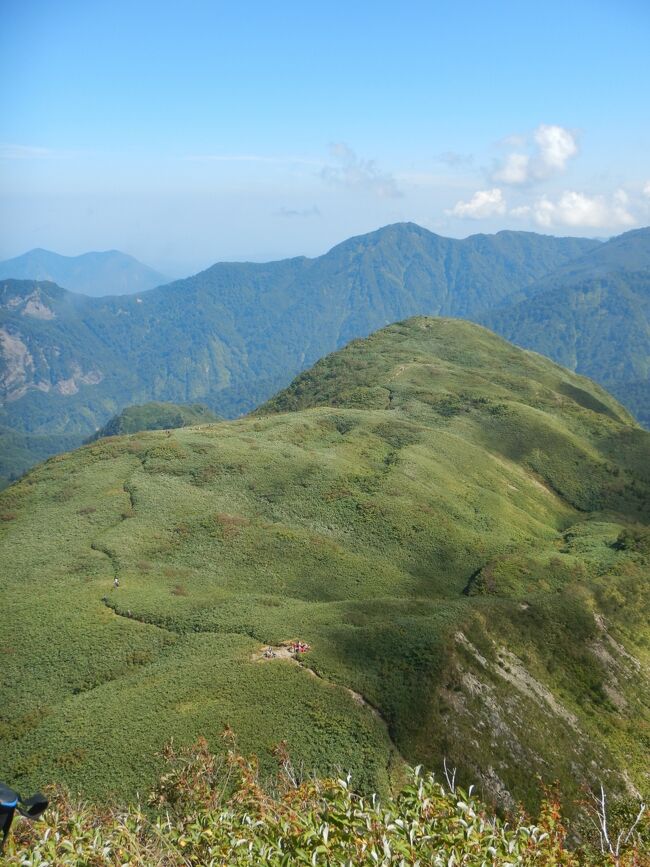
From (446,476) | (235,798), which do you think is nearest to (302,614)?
(235,798)

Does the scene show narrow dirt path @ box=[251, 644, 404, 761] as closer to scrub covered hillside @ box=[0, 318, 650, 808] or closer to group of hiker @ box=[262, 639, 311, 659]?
group of hiker @ box=[262, 639, 311, 659]

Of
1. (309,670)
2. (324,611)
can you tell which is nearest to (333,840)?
(309,670)

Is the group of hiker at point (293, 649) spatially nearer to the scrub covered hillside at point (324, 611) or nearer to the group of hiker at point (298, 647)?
the group of hiker at point (298, 647)

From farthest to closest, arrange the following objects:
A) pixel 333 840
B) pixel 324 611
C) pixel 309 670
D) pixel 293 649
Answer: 1. pixel 324 611
2. pixel 293 649
3. pixel 309 670
4. pixel 333 840

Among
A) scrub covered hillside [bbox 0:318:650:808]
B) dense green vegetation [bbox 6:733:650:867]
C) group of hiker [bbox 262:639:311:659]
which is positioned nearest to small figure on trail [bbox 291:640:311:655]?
group of hiker [bbox 262:639:311:659]

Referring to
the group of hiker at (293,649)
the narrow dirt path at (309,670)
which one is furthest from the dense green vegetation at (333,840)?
the group of hiker at (293,649)

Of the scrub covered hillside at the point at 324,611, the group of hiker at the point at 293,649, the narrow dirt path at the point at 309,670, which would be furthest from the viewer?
the group of hiker at the point at 293,649

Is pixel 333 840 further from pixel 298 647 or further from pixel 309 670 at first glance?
pixel 298 647

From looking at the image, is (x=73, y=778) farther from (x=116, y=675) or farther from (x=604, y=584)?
(x=604, y=584)
